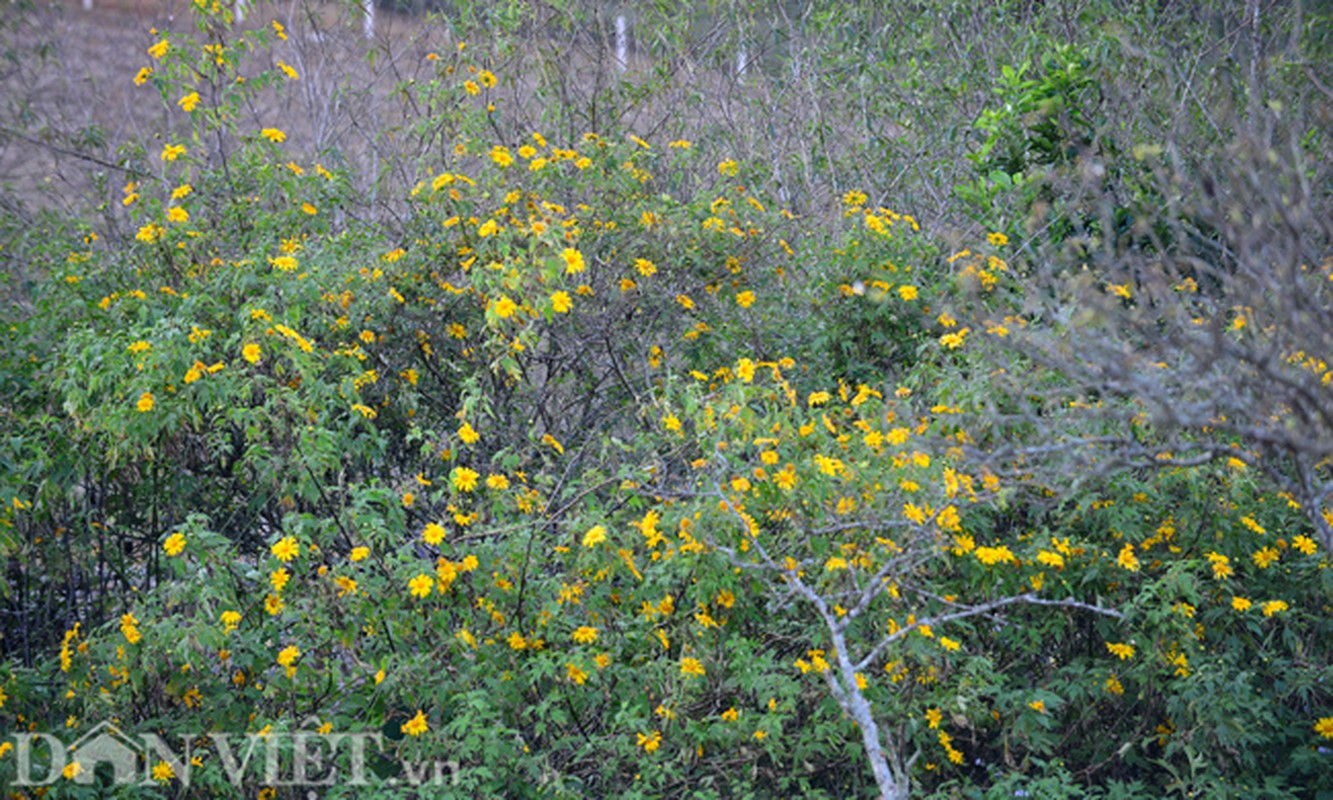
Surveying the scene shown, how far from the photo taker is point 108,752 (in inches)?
115

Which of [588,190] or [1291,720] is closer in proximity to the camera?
[1291,720]

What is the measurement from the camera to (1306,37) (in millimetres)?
6273

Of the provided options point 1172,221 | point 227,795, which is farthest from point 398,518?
point 1172,221

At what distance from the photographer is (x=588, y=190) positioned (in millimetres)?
4664

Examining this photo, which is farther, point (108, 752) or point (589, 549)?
point (589, 549)

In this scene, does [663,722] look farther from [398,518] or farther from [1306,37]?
[1306,37]

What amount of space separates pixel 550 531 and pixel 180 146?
1970 millimetres

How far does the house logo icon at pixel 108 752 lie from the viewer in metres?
2.85

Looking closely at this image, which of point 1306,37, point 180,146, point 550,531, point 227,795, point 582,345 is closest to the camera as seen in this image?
point 227,795

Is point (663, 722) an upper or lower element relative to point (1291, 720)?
upper

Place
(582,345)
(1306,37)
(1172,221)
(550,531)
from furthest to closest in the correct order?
(1306,37) → (582,345) → (550,531) → (1172,221)

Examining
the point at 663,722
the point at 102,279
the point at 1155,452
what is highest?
the point at 102,279

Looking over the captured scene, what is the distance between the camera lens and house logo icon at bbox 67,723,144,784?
2848 millimetres

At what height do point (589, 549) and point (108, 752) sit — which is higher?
point (589, 549)
